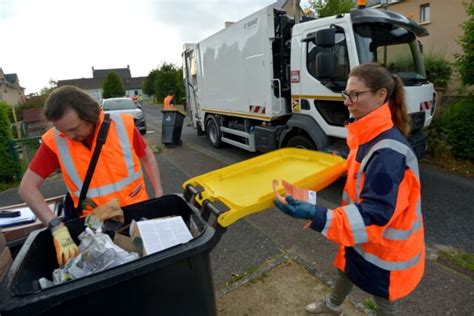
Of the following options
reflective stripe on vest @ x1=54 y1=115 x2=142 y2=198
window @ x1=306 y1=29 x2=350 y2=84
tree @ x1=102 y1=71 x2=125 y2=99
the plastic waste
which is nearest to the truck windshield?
window @ x1=306 y1=29 x2=350 y2=84

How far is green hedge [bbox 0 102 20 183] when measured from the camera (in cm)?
614

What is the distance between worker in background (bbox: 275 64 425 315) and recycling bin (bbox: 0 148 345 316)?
27cm

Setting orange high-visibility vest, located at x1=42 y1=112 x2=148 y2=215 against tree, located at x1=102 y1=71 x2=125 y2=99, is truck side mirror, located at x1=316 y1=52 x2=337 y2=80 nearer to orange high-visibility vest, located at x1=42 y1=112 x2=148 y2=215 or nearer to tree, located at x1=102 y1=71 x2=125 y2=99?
orange high-visibility vest, located at x1=42 y1=112 x2=148 y2=215

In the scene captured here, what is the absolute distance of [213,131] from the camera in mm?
8195

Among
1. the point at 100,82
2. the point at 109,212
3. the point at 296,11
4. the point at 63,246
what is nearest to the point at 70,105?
the point at 109,212

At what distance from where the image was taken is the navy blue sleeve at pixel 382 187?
1.29 m

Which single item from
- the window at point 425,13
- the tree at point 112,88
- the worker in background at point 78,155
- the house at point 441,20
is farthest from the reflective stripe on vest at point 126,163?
the tree at point 112,88

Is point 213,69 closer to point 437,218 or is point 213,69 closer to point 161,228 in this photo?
point 437,218

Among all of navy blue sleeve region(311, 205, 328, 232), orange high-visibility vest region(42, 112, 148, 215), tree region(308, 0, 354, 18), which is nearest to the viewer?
navy blue sleeve region(311, 205, 328, 232)

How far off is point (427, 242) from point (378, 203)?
236 centimetres

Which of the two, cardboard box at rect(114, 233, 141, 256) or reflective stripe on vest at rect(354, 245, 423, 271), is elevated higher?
cardboard box at rect(114, 233, 141, 256)

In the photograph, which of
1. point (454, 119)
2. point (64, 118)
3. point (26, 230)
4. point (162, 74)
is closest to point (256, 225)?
point (26, 230)

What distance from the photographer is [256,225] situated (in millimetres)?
3670

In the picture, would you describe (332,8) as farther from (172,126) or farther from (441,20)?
(441,20)
